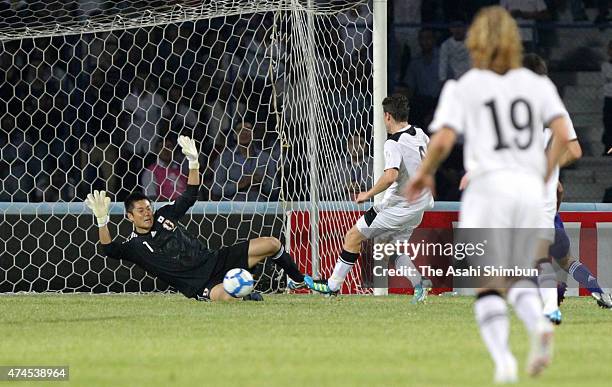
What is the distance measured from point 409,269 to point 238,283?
63.1 inches

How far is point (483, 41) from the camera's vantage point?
22.0ft

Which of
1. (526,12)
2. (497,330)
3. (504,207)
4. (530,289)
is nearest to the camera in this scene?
(497,330)

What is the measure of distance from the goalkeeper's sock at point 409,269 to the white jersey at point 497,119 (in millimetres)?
6327

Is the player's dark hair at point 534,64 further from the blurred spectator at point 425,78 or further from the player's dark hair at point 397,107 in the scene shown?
the blurred spectator at point 425,78

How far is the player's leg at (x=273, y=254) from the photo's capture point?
44.3ft

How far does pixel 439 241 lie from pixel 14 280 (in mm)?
4515

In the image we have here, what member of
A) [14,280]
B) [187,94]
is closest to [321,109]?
[187,94]

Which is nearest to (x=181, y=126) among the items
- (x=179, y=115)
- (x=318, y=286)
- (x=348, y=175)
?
(x=179, y=115)

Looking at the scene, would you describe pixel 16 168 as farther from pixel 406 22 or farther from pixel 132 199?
pixel 406 22

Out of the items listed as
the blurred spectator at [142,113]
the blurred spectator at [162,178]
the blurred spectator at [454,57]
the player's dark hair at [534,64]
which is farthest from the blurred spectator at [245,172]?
the player's dark hair at [534,64]

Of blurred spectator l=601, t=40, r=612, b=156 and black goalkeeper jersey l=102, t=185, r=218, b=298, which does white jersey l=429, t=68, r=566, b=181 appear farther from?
blurred spectator l=601, t=40, r=612, b=156

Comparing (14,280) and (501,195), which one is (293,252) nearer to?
(14,280)

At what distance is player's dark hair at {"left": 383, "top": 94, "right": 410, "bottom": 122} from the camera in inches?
496

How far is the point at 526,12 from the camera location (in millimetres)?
18344
